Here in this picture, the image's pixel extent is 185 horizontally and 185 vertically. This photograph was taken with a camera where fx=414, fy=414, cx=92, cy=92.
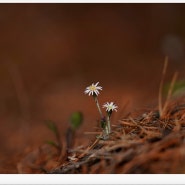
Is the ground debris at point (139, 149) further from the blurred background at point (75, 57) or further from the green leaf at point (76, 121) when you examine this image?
the blurred background at point (75, 57)

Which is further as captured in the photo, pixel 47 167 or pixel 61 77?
pixel 61 77

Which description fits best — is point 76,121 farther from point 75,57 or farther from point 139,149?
point 75,57

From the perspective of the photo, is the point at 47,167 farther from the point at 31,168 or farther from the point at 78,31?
the point at 78,31

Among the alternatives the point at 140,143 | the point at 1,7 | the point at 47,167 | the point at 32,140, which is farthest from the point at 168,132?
the point at 1,7

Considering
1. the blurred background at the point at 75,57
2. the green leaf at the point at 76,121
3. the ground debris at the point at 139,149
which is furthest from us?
the blurred background at the point at 75,57

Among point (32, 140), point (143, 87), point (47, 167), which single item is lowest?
point (47, 167)

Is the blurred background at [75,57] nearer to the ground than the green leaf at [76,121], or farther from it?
farther from it

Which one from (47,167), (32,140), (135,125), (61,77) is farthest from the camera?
(61,77)

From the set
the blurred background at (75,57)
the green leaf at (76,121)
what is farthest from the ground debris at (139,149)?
the blurred background at (75,57)

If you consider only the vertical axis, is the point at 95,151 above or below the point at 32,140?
below
